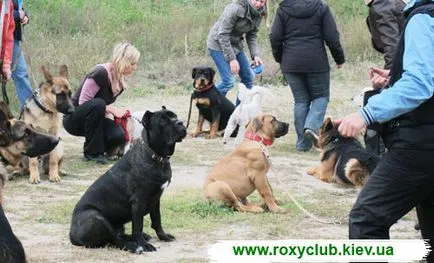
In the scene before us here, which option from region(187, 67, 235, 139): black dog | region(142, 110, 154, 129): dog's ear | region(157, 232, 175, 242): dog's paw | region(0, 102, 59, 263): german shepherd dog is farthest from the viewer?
region(187, 67, 235, 139): black dog

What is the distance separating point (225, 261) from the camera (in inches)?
155

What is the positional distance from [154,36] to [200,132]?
22.1ft

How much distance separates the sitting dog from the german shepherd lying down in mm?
1281

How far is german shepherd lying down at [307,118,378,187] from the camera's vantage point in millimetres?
8711

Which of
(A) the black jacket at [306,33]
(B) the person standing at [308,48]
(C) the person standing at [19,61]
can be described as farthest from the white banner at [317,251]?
(C) the person standing at [19,61]

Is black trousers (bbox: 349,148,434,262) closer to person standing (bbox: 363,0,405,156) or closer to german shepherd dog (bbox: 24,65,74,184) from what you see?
person standing (bbox: 363,0,405,156)

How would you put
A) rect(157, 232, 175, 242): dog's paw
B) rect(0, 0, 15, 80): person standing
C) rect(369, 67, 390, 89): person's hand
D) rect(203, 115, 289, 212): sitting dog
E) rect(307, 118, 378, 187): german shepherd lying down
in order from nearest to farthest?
1. rect(369, 67, 390, 89): person's hand
2. rect(157, 232, 175, 242): dog's paw
3. rect(203, 115, 289, 212): sitting dog
4. rect(307, 118, 378, 187): german shepherd lying down
5. rect(0, 0, 15, 80): person standing

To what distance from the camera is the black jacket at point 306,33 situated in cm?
1034

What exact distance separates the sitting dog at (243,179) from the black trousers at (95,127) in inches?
106

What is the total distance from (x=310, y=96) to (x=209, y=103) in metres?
1.98

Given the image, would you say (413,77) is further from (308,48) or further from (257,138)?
(308,48)

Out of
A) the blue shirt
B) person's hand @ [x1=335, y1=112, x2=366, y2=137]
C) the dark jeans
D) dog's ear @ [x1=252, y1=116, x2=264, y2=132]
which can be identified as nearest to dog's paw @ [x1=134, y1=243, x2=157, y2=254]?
dog's ear @ [x1=252, y1=116, x2=264, y2=132]

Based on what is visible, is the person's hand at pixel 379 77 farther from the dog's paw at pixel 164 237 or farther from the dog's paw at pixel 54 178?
the dog's paw at pixel 54 178

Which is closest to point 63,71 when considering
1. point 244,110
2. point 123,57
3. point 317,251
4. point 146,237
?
point 123,57
